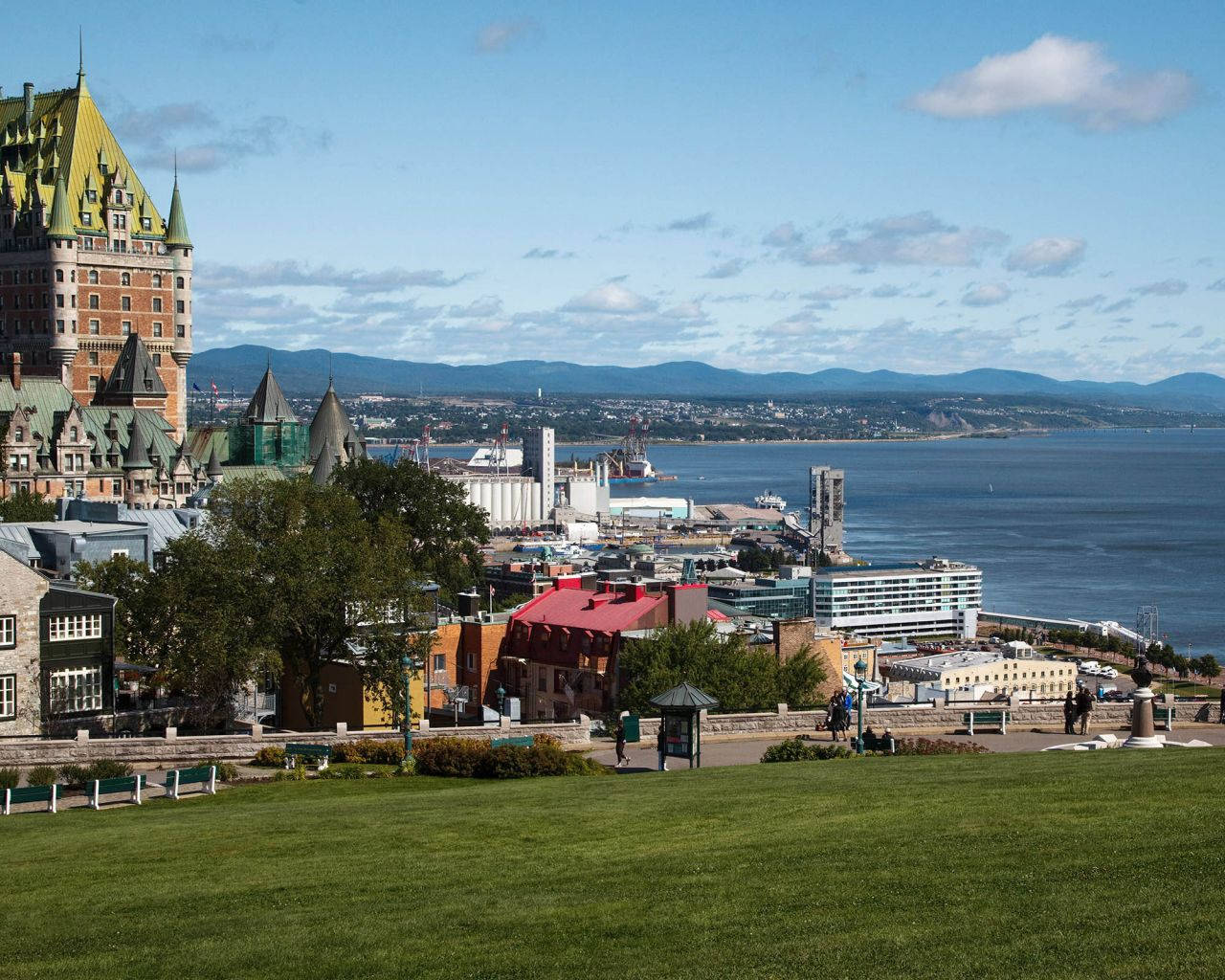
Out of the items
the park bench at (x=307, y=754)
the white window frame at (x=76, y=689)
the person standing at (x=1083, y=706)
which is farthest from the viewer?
the white window frame at (x=76, y=689)

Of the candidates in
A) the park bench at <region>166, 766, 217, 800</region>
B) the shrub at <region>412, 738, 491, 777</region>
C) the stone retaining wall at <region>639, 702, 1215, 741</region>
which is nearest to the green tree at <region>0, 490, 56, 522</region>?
the park bench at <region>166, 766, 217, 800</region>

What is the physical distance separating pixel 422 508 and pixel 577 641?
23872 mm

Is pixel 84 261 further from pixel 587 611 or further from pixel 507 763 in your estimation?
pixel 507 763

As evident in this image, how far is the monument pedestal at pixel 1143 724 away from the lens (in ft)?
102

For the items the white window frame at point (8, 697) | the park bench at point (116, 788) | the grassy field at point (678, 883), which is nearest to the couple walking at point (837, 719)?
the grassy field at point (678, 883)

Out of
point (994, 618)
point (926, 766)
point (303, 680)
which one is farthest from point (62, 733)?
point (994, 618)

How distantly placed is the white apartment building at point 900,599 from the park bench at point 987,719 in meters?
123

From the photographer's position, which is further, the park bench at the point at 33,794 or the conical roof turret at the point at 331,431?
the conical roof turret at the point at 331,431

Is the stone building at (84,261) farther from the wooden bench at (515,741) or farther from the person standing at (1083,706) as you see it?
the person standing at (1083,706)


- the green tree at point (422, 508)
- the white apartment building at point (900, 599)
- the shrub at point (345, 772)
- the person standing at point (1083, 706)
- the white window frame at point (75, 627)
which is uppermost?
the green tree at point (422, 508)

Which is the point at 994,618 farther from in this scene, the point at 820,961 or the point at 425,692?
the point at 820,961

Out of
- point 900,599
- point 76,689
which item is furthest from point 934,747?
point 900,599

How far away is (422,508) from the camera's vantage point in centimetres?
7738

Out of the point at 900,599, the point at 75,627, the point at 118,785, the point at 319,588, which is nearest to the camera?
the point at 118,785
